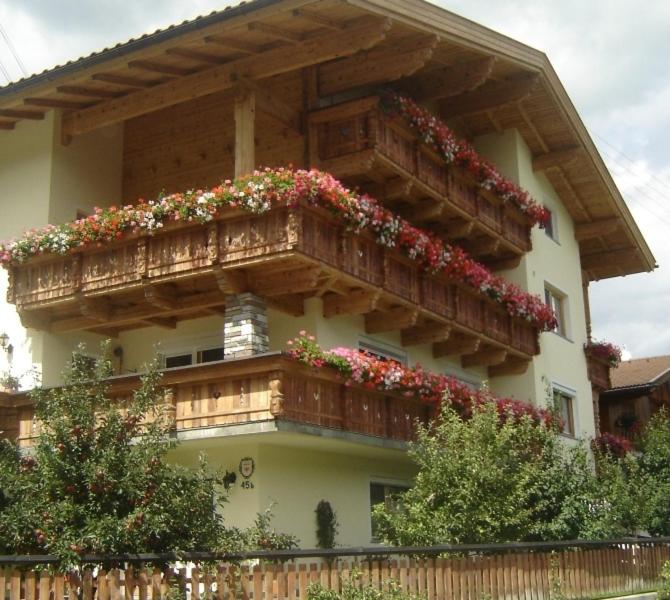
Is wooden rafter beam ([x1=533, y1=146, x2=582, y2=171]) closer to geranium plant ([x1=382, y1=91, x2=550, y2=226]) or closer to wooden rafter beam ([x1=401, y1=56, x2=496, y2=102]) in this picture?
geranium plant ([x1=382, y1=91, x2=550, y2=226])

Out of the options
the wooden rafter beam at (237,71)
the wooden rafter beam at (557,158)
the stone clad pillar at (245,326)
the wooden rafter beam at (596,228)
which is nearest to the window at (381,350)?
the stone clad pillar at (245,326)

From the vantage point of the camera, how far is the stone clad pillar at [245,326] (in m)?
15.3

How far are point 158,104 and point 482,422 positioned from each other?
25.2ft

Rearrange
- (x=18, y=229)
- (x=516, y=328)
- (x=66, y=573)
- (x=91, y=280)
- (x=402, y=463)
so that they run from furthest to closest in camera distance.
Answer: (x=516, y=328)
(x=402, y=463)
(x=18, y=229)
(x=91, y=280)
(x=66, y=573)

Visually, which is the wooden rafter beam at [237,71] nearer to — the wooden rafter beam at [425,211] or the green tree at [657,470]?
the wooden rafter beam at [425,211]

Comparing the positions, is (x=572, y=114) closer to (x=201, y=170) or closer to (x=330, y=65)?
(x=330, y=65)

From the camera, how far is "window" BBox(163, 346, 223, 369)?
17.8m

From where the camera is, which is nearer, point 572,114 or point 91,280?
point 91,280

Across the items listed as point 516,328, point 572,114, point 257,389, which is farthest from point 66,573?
point 572,114

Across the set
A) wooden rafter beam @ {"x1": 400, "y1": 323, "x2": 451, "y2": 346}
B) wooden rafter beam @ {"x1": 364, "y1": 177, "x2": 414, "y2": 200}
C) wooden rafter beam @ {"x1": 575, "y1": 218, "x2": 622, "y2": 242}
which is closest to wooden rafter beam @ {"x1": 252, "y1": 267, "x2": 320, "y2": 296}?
wooden rafter beam @ {"x1": 364, "y1": 177, "x2": 414, "y2": 200}

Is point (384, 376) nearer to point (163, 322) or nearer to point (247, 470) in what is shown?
point (247, 470)

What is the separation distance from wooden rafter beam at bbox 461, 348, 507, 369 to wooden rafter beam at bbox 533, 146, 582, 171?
19.1 feet

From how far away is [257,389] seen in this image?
14.2m

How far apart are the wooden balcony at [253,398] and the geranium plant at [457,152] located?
16.9 feet
